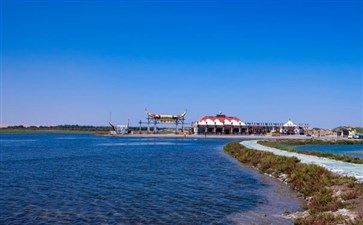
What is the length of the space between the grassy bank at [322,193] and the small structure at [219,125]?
114 metres

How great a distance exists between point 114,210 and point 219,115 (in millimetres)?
133102

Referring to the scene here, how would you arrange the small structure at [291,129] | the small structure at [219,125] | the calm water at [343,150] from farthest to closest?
the small structure at [291,129]
the small structure at [219,125]
the calm water at [343,150]

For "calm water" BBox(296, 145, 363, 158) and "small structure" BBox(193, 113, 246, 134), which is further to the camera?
"small structure" BBox(193, 113, 246, 134)

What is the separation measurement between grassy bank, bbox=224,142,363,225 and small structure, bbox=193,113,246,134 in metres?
114

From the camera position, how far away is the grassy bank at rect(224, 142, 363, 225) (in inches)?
483

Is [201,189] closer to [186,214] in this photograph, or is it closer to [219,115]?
[186,214]

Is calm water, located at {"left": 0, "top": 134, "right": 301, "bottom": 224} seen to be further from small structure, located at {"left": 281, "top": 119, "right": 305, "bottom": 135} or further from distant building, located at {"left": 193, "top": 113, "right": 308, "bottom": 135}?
small structure, located at {"left": 281, "top": 119, "right": 305, "bottom": 135}

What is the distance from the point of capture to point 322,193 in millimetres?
16734

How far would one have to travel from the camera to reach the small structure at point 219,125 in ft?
469

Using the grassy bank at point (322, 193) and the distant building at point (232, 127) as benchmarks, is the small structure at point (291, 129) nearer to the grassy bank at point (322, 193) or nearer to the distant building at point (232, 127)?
the distant building at point (232, 127)

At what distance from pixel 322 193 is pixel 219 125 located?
127 meters

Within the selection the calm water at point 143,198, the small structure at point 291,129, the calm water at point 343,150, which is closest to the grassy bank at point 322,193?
the calm water at point 143,198

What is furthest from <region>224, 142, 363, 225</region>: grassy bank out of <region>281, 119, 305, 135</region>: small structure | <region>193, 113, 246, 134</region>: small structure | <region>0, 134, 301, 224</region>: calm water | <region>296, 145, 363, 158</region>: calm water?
<region>281, 119, 305, 135</region>: small structure

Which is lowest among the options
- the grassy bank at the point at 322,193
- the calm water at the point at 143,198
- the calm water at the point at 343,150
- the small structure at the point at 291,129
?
the calm water at the point at 143,198
